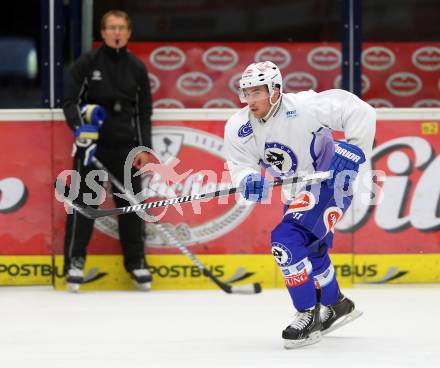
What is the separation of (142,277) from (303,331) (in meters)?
1.77

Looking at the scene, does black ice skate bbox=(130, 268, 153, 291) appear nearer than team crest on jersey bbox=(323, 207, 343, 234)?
No

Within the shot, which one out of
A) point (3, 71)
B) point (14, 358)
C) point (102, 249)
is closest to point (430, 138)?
point (102, 249)

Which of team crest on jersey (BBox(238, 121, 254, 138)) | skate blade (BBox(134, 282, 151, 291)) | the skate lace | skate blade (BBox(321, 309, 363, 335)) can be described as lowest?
skate blade (BBox(134, 282, 151, 291))

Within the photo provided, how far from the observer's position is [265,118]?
4.72 metres

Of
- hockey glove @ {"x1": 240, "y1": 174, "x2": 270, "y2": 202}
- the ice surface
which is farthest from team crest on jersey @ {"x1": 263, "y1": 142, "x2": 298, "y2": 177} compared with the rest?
the ice surface

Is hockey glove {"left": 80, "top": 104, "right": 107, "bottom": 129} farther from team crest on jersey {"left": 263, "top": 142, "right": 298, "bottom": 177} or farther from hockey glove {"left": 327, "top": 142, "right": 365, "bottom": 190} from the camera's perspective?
hockey glove {"left": 327, "top": 142, "right": 365, "bottom": 190}

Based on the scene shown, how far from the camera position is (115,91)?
618 centimetres

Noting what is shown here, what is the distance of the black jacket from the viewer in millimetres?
6168

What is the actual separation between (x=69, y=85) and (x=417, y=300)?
213cm

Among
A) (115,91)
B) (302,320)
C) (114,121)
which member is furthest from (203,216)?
(302,320)

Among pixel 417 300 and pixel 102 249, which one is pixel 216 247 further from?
pixel 417 300

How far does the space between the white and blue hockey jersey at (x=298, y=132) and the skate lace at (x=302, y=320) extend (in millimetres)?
586

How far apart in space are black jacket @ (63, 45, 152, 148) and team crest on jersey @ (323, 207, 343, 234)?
171 cm

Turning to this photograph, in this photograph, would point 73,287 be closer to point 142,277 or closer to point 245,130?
point 142,277
